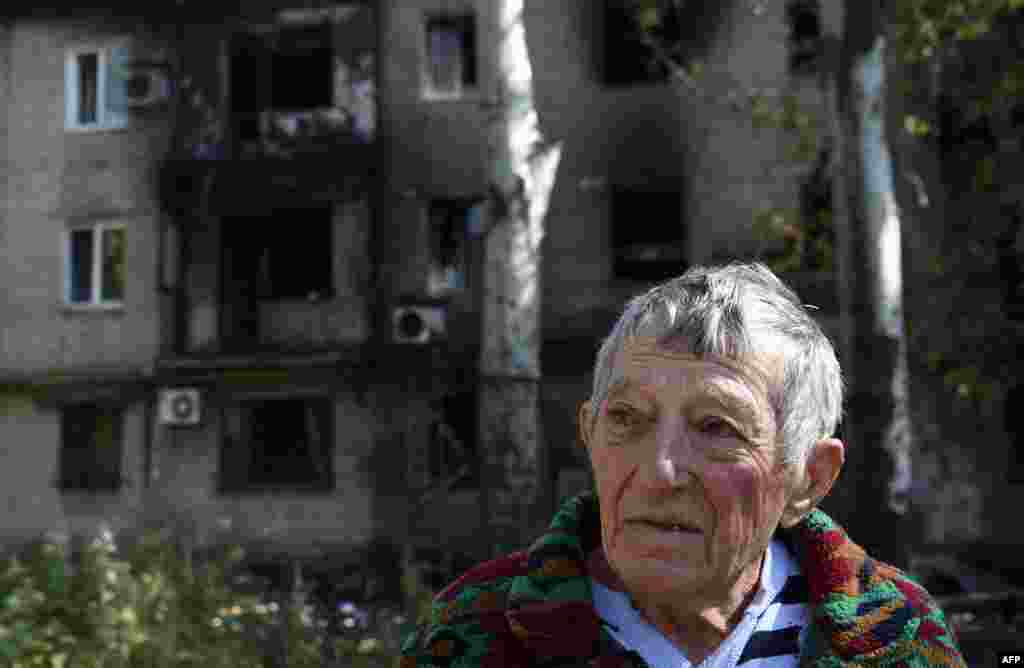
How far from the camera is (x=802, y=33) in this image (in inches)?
662

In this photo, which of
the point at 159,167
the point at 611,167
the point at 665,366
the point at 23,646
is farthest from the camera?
the point at 159,167

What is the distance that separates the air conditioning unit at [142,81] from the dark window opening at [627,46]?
7400mm

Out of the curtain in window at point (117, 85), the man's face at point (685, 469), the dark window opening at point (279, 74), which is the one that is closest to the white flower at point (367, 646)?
the man's face at point (685, 469)

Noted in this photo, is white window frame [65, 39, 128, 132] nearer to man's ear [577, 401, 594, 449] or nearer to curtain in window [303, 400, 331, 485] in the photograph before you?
curtain in window [303, 400, 331, 485]

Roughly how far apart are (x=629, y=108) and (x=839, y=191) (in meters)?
7.02

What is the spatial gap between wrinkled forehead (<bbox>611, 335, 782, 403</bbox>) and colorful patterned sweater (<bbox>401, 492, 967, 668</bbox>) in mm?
359

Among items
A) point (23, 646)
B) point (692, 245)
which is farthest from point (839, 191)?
point (23, 646)

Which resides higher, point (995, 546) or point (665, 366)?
point (665, 366)

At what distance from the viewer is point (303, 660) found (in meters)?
4.29

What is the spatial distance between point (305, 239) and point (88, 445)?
5068 mm

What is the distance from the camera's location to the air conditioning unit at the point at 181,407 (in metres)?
18.0

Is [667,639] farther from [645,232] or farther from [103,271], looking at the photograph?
[103,271]

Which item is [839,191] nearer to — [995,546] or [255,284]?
[995,546]

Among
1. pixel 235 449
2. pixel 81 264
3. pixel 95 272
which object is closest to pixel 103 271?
pixel 95 272
